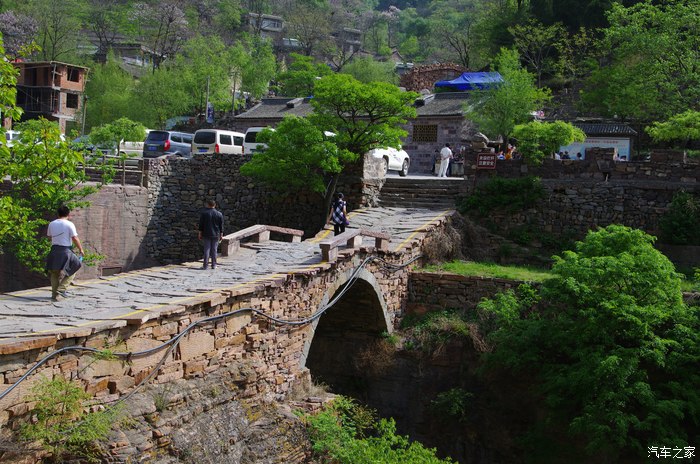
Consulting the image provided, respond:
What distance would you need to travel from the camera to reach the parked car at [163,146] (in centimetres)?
3002

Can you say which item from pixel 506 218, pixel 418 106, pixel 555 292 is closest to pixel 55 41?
pixel 418 106

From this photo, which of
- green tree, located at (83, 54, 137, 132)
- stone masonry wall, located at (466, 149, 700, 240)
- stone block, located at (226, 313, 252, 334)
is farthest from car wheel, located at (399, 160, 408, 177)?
green tree, located at (83, 54, 137, 132)

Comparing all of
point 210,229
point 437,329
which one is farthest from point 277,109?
point 210,229

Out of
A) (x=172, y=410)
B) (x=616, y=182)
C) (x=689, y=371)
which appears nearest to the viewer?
(x=172, y=410)

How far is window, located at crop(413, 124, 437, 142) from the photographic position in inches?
1229

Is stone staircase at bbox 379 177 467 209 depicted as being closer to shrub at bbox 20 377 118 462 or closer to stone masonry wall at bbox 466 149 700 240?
stone masonry wall at bbox 466 149 700 240

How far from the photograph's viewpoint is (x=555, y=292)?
15.3 metres

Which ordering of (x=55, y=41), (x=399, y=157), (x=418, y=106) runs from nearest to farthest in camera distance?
(x=399, y=157)
(x=418, y=106)
(x=55, y=41)

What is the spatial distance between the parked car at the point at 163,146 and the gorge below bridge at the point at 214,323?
13609 mm

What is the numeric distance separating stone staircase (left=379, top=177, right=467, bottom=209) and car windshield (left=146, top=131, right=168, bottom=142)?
10695 mm

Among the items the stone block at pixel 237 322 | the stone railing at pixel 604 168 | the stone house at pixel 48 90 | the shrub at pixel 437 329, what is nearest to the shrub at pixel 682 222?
the stone railing at pixel 604 168

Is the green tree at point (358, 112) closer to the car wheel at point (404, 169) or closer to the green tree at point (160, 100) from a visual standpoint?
the car wheel at point (404, 169)

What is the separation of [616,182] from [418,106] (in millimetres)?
12735

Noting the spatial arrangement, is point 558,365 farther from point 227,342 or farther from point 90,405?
point 90,405
